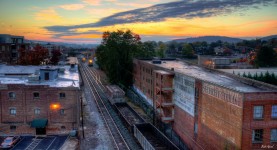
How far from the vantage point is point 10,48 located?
92875 millimetres

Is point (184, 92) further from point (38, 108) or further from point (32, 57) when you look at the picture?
point (32, 57)

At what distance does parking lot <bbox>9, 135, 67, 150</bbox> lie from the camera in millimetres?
31453

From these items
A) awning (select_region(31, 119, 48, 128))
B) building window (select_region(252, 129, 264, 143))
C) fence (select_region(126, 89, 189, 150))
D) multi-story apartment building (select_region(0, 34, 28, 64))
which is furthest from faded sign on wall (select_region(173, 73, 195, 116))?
multi-story apartment building (select_region(0, 34, 28, 64))

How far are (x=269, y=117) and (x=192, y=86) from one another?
9781 mm

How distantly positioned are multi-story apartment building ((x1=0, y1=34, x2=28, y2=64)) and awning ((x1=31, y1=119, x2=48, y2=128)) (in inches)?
2462

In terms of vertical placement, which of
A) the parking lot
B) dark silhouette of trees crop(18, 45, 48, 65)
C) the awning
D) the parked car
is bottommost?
the parking lot

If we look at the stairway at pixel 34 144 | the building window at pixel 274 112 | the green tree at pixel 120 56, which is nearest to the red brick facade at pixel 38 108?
the stairway at pixel 34 144

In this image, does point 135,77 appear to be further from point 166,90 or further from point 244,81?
point 244,81

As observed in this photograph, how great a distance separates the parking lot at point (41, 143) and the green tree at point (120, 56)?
111 feet

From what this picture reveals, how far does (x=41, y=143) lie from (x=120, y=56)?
130ft

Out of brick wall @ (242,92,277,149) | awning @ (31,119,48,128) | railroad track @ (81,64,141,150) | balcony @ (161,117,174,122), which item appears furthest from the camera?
balcony @ (161,117,174,122)

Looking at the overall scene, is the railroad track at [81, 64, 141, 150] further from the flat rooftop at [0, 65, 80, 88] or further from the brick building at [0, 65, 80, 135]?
the flat rooftop at [0, 65, 80, 88]

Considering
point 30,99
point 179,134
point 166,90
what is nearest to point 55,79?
point 30,99

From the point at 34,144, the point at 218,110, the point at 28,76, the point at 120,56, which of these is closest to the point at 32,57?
the point at 120,56
